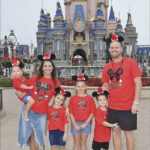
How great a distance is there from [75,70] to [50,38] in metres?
9.40

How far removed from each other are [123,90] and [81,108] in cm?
77

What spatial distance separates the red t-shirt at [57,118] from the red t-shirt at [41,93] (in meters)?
0.16

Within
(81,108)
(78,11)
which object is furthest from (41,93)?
(78,11)

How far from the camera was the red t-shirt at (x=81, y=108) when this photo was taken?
11.0 ft

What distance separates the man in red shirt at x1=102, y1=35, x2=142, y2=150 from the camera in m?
3.12

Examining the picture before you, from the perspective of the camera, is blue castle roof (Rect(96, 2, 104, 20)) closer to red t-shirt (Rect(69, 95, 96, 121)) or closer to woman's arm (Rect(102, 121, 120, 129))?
red t-shirt (Rect(69, 95, 96, 121))

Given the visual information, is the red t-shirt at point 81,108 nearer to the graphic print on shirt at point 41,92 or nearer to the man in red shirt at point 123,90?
the man in red shirt at point 123,90

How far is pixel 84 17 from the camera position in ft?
108

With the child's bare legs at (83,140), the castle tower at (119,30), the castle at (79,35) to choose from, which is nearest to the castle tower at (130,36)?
the castle tower at (119,30)

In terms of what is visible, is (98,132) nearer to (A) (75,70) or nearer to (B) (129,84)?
(B) (129,84)

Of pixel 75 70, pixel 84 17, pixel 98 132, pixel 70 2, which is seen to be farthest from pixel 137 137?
pixel 70 2

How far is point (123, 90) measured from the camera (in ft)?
10.3

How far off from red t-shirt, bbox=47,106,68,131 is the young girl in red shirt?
147mm

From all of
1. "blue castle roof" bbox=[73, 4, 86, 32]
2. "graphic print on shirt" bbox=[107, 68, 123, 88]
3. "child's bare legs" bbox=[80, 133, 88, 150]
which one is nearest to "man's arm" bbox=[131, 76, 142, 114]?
"graphic print on shirt" bbox=[107, 68, 123, 88]
